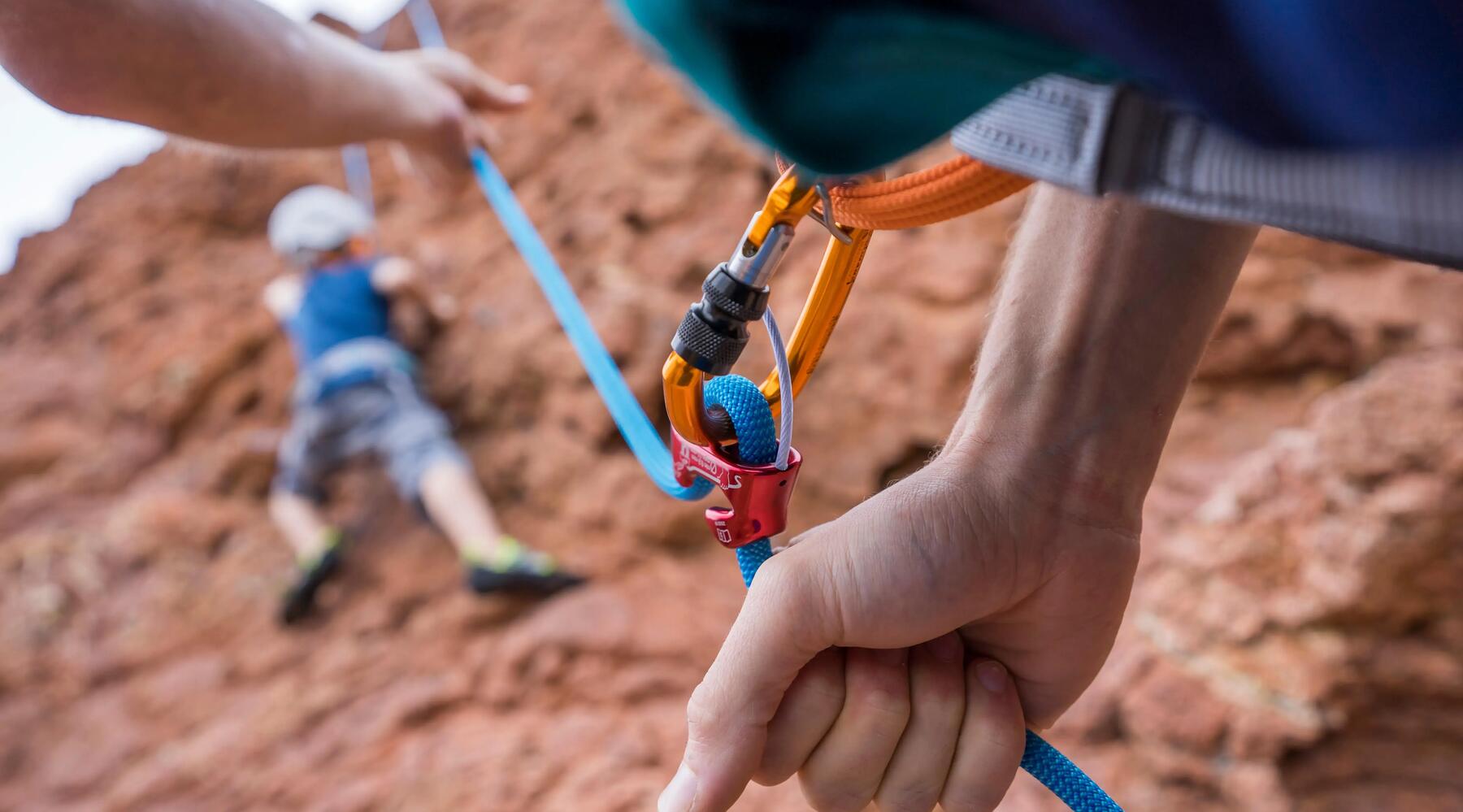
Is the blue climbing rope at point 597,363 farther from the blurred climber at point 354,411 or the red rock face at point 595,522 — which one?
the blurred climber at point 354,411

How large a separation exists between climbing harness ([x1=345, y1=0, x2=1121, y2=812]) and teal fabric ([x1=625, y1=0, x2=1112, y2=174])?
183mm

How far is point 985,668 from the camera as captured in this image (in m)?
0.59

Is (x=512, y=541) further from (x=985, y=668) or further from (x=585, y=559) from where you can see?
(x=985, y=668)

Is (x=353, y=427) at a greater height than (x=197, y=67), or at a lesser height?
lesser

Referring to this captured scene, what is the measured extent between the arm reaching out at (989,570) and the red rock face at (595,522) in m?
0.74

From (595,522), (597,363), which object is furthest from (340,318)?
(597,363)

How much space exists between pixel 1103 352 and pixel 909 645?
0.23 meters

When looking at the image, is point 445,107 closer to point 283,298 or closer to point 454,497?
point 454,497

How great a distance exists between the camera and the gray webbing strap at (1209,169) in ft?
0.84

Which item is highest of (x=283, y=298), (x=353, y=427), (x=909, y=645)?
(x=283, y=298)

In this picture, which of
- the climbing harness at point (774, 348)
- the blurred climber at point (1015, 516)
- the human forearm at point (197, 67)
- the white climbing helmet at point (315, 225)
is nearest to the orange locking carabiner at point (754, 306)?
the climbing harness at point (774, 348)

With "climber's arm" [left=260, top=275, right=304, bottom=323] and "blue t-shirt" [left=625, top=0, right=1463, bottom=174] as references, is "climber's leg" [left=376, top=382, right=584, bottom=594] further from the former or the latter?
"blue t-shirt" [left=625, top=0, right=1463, bottom=174]

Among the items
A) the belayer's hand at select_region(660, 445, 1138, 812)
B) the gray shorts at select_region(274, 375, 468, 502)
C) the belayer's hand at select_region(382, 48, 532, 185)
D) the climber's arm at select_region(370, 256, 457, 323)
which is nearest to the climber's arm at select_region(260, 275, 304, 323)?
the climber's arm at select_region(370, 256, 457, 323)

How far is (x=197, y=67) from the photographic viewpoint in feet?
2.36
